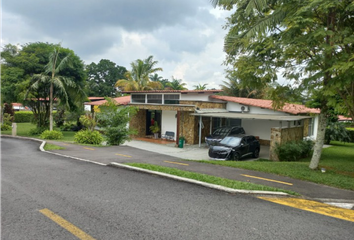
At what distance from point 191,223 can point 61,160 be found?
7853 millimetres

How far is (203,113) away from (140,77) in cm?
1796

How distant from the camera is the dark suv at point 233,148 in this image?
12.9 meters

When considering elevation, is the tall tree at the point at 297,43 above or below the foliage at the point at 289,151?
above

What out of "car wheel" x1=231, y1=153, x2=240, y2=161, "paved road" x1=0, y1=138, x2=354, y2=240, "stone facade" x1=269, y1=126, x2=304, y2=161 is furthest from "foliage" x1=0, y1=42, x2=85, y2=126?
"stone facade" x1=269, y1=126, x2=304, y2=161

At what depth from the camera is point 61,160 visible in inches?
403

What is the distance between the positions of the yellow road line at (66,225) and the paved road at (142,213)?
17 mm

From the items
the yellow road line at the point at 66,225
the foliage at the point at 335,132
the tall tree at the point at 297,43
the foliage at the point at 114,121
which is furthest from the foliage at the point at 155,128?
the yellow road line at the point at 66,225

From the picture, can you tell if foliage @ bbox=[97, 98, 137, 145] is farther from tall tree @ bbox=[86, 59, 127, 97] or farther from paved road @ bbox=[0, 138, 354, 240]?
tall tree @ bbox=[86, 59, 127, 97]

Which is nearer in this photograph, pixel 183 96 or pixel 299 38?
pixel 299 38

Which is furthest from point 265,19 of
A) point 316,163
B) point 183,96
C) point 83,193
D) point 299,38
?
point 183,96

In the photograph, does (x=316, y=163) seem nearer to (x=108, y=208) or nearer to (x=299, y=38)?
(x=299, y=38)

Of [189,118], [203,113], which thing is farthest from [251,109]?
[189,118]

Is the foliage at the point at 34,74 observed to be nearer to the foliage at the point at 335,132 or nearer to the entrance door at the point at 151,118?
the entrance door at the point at 151,118

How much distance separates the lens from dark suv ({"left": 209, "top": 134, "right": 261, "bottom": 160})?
1293 centimetres
